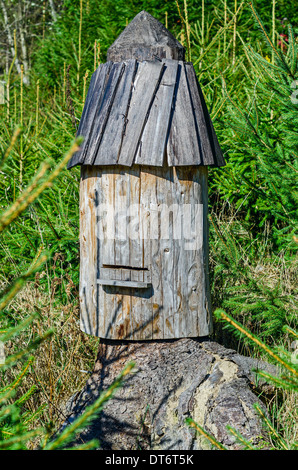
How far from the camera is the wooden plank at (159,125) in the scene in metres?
2.73

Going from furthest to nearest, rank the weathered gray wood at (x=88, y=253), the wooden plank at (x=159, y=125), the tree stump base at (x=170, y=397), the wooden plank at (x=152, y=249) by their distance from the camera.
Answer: the weathered gray wood at (x=88, y=253)
the wooden plank at (x=152, y=249)
the wooden plank at (x=159, y=125)
the tree stump base at (x=170, y=397)

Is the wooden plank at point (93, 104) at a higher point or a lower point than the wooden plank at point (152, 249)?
higher

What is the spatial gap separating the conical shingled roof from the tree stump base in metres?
1.13

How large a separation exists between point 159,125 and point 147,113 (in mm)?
102

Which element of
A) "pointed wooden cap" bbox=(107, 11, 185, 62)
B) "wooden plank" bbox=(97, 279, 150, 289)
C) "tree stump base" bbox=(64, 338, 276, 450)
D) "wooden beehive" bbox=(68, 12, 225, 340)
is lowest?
"tree stump base" bbox=(64, 338, 276, 450)

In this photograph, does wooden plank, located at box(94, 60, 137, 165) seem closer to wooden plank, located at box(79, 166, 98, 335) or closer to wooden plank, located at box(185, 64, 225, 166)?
wooden plank, located at box(79, 166, 98, 335)

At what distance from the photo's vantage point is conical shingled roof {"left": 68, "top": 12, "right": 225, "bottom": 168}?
2.76 metres

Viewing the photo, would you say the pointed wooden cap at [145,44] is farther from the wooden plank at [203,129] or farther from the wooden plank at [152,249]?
the wooden plank at [152,249]

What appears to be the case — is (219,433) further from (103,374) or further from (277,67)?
(277,67)

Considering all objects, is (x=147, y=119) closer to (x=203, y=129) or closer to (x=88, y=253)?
(x=203, y=129)

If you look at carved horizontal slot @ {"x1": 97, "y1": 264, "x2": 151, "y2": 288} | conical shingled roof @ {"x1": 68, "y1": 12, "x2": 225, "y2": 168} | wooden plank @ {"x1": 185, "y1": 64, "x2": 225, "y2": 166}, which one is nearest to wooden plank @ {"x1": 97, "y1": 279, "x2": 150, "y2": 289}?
carved horizontal slot @ {"x1": 97, "y1": 264, "x2": 151, "y2": 288}

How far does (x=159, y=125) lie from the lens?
9.09 ft

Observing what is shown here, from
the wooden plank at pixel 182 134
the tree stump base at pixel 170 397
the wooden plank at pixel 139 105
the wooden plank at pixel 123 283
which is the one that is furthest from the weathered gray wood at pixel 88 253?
the wooden plank at pixel 182 134
